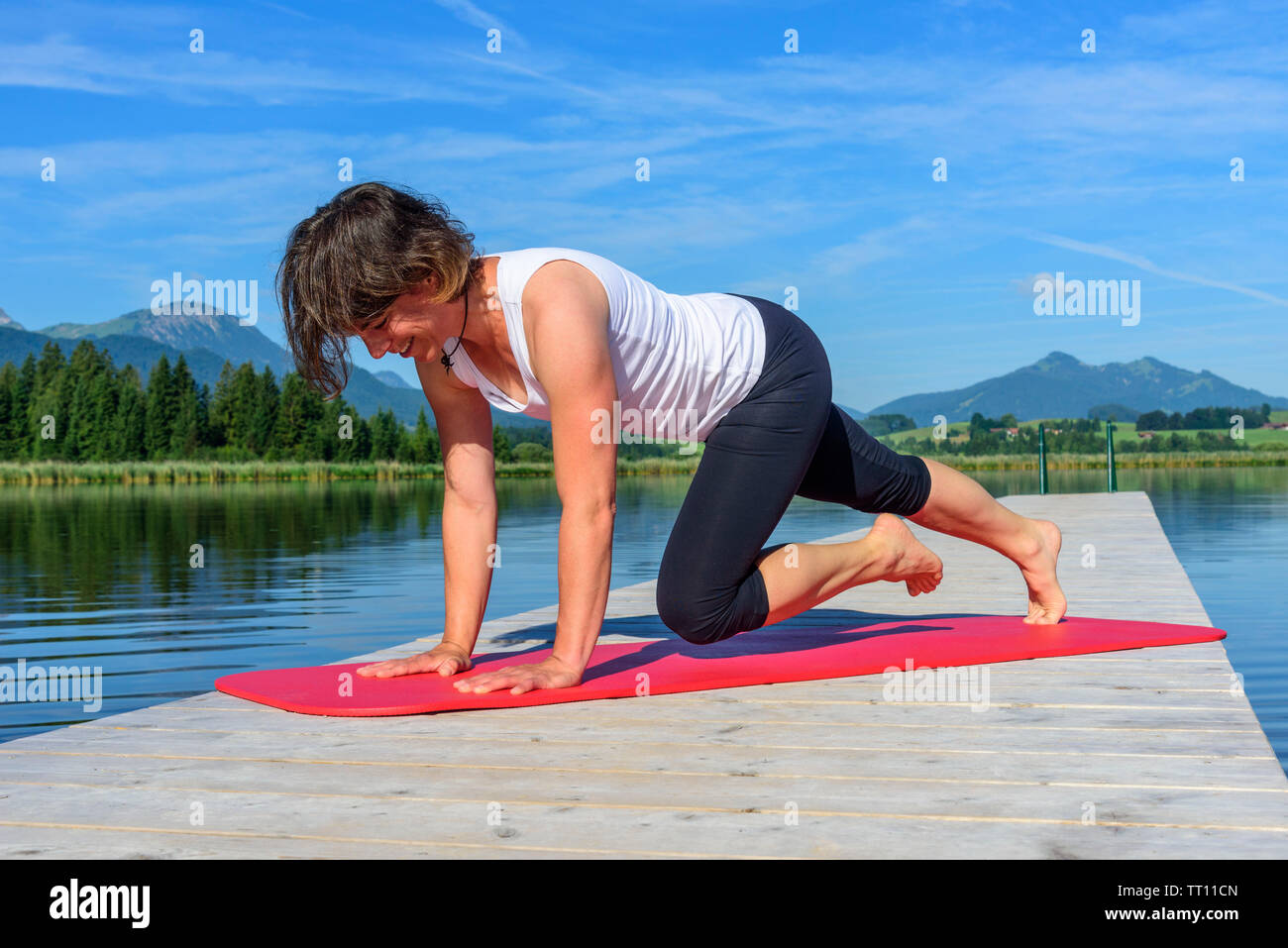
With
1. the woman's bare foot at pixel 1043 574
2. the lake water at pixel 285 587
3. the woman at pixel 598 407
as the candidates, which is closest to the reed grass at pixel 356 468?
the lake water at pixel 285 587

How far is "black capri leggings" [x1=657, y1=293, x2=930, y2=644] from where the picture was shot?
2.74 meters

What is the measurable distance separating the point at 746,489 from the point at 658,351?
15.8 inches

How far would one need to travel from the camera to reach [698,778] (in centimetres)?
193

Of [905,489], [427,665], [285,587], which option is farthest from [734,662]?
[285,587]

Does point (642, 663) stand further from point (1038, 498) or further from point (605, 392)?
point (1038, 498)

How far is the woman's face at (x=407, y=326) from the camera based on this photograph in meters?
2.45

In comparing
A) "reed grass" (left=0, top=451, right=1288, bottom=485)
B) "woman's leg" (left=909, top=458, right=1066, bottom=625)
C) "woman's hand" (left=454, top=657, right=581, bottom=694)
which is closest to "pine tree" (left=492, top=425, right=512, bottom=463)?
"reed grass" (left=0, top=451, right=1288, bottom=485)

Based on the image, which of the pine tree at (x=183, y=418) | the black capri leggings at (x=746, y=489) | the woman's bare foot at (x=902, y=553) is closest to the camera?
the black capri leggings at (x=746, y=489)

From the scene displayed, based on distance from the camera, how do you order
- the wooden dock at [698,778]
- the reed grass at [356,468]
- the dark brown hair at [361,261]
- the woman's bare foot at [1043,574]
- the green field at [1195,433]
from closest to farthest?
the wooden dock at [698,778] → the dark brown hair at [361,261] → the woman's bare foot at [1043,574] → the reed grass at [356,468] → the green field at [1195,433]

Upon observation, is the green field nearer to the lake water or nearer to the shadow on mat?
the lake water

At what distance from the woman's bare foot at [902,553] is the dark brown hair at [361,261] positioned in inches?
50.1

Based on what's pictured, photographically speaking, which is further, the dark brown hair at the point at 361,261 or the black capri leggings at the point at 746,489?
the black capri leggings at the point at 746,489

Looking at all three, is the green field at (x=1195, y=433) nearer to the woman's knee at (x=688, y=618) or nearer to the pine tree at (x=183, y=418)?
the pine tree at (x=183, y=418)

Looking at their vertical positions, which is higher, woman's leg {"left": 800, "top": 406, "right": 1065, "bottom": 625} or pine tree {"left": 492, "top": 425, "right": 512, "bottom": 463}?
pine tree {"left": 492, "top": 425, "right": 512, "bottom": 463}
